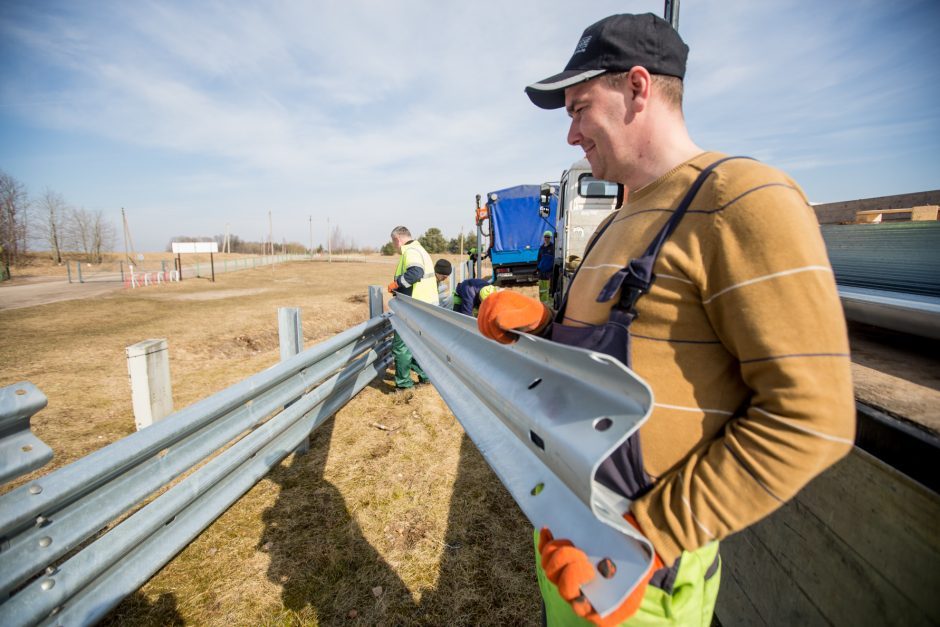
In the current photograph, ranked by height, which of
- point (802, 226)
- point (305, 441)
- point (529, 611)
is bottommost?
point (529, 611)

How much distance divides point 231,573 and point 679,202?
3.11 m

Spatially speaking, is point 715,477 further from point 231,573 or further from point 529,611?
point 231,573

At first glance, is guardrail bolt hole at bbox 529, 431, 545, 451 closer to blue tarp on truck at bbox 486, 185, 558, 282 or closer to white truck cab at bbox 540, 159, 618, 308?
white truck cab at bbox 540, 159, 618, 308

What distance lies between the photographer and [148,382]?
2.52 meters

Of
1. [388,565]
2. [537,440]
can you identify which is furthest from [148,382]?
[537,440]

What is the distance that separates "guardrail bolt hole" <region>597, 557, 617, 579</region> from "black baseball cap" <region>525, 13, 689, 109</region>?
1295 mm

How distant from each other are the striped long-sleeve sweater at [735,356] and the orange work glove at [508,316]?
374mm

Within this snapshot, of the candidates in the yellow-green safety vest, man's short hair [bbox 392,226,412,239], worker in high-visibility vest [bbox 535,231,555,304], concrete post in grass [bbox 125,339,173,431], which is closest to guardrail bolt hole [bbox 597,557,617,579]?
concrete post in grass [bbox 125,339,173,431]

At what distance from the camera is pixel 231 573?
245 cm

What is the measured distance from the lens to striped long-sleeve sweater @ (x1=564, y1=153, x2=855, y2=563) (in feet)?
2.55

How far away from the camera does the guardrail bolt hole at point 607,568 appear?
0.88m

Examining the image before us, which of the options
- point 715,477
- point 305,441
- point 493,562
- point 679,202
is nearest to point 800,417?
point 715,477

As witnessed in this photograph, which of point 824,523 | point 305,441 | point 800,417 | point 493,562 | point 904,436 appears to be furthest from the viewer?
point 305,441

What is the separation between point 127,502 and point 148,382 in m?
0.95
